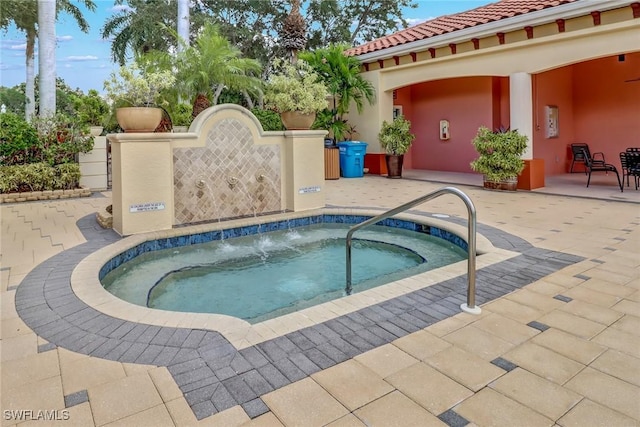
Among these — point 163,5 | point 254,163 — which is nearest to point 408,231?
point 254,163

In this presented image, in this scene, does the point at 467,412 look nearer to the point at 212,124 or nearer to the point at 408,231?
the point at 408,231

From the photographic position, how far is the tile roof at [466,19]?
9828 millimetres

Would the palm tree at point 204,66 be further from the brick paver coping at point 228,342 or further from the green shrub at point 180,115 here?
the brick paver coping at point 228,342

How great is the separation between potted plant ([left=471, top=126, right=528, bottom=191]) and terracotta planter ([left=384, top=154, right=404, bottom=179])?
9.56 feet

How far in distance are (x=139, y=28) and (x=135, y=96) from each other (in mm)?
15455

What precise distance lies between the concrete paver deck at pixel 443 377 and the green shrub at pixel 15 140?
22.0ft

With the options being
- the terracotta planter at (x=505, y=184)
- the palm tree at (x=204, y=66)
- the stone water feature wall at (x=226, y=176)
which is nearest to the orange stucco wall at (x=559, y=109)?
the terracotta planter at (x=505, y=184)

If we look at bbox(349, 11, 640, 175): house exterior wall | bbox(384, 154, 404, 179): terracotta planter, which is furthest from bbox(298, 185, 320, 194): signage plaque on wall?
bbox(349, 11, 640, 175): house exterior wall

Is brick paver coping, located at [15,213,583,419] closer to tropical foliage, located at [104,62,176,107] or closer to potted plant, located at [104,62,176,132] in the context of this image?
potted plant, located at [104,62,176,132]

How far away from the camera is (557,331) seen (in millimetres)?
3039

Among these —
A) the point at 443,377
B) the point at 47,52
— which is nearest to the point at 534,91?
the point at 443,377

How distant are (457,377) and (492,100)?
12331 mm

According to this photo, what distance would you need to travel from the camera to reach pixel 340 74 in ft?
43.2

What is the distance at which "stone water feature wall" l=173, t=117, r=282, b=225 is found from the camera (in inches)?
264
